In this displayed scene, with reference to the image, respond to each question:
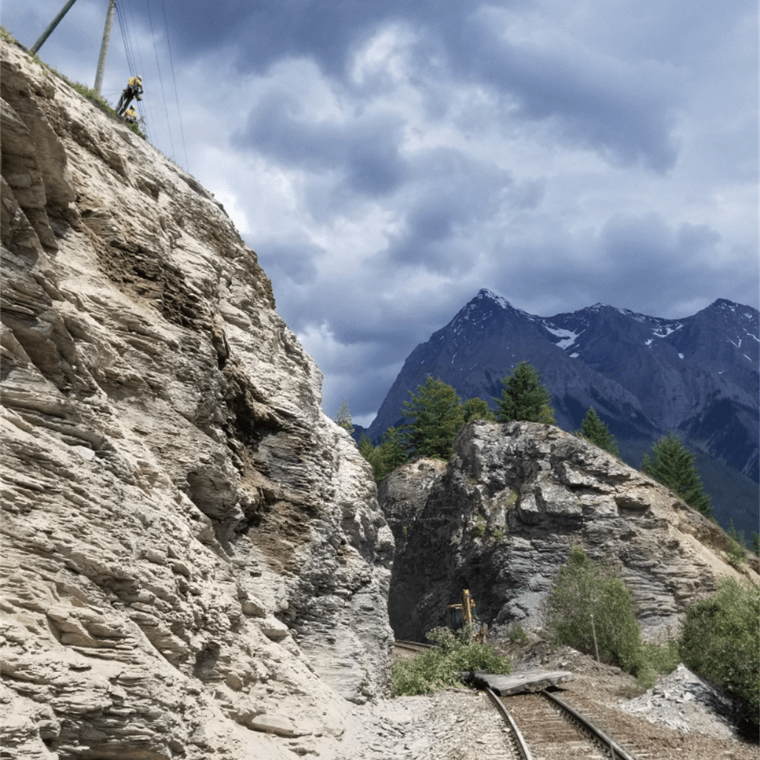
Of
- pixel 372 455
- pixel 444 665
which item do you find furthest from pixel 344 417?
pixel 444 665

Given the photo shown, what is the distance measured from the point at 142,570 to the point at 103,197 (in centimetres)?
801

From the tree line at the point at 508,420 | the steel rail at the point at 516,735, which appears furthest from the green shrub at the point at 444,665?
the tree line at the point at 508,420

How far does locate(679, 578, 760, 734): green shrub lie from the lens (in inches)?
672

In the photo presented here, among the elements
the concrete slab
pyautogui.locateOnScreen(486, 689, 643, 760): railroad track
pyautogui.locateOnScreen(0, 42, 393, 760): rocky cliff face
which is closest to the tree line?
the concrete slab

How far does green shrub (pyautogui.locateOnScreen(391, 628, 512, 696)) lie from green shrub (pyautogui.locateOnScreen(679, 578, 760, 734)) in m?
7.43

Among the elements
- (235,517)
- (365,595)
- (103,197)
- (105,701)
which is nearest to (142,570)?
(105,701)

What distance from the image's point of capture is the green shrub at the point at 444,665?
20.1 m

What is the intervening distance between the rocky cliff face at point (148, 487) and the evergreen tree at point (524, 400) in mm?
39908

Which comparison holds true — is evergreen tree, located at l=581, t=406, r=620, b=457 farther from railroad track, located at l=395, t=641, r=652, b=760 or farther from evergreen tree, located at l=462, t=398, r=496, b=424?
railroad track, located at l=395, t=641, r=652, b=760

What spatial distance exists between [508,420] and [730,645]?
33.0 meters

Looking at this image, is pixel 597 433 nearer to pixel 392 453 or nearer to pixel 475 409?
pixel 475 409

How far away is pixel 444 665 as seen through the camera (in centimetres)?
2275

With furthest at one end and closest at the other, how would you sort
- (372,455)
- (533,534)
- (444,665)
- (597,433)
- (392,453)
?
(372,455)
(392,453)
(597,433)
(533,534)
(444,665)

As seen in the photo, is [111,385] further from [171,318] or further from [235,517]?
[235,517]
